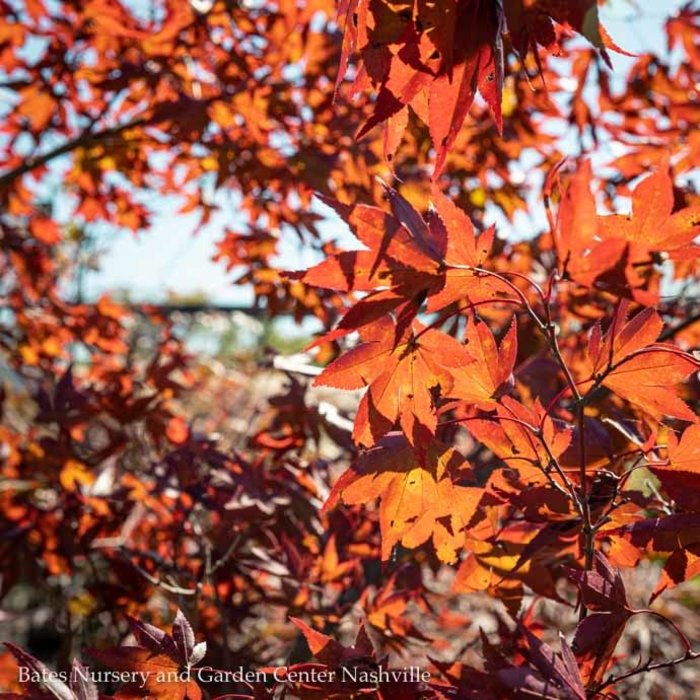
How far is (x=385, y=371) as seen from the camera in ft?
2.35

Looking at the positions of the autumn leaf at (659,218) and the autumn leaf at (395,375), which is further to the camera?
the autumn leaf at (395,375)

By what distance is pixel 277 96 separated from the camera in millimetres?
1945

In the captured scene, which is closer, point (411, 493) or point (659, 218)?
point (659, 218)

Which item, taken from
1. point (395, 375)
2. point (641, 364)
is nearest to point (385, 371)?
point (395, 375)

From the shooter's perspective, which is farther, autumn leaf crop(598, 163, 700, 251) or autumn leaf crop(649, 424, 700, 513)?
autumn leaf crop(649, 424, 700, 513)

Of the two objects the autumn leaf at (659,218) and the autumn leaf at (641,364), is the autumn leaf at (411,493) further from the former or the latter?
the autumn leaf at (659,218)

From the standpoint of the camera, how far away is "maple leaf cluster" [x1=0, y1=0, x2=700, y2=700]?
659 mm

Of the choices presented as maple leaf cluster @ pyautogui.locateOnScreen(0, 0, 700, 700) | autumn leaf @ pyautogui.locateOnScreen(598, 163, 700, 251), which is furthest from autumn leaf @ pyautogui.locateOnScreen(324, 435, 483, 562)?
→ autumn leaf @ pyautogui.locateOnScreen(598, 163, 700, 251)

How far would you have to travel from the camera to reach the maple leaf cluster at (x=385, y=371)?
26.0 inches

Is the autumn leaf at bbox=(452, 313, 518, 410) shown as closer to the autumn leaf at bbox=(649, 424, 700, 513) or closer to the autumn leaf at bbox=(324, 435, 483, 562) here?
the autumn leaf at bbox=(324, 435, 483, 562)

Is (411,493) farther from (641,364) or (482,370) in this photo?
(641,364)

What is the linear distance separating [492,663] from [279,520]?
2.44 ft

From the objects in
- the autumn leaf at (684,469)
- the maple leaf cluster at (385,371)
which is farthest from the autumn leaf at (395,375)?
the autumn leaf at (684,469)

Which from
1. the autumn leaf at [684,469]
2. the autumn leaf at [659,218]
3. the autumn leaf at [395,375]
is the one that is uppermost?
the autumn leaf at [659,218]
